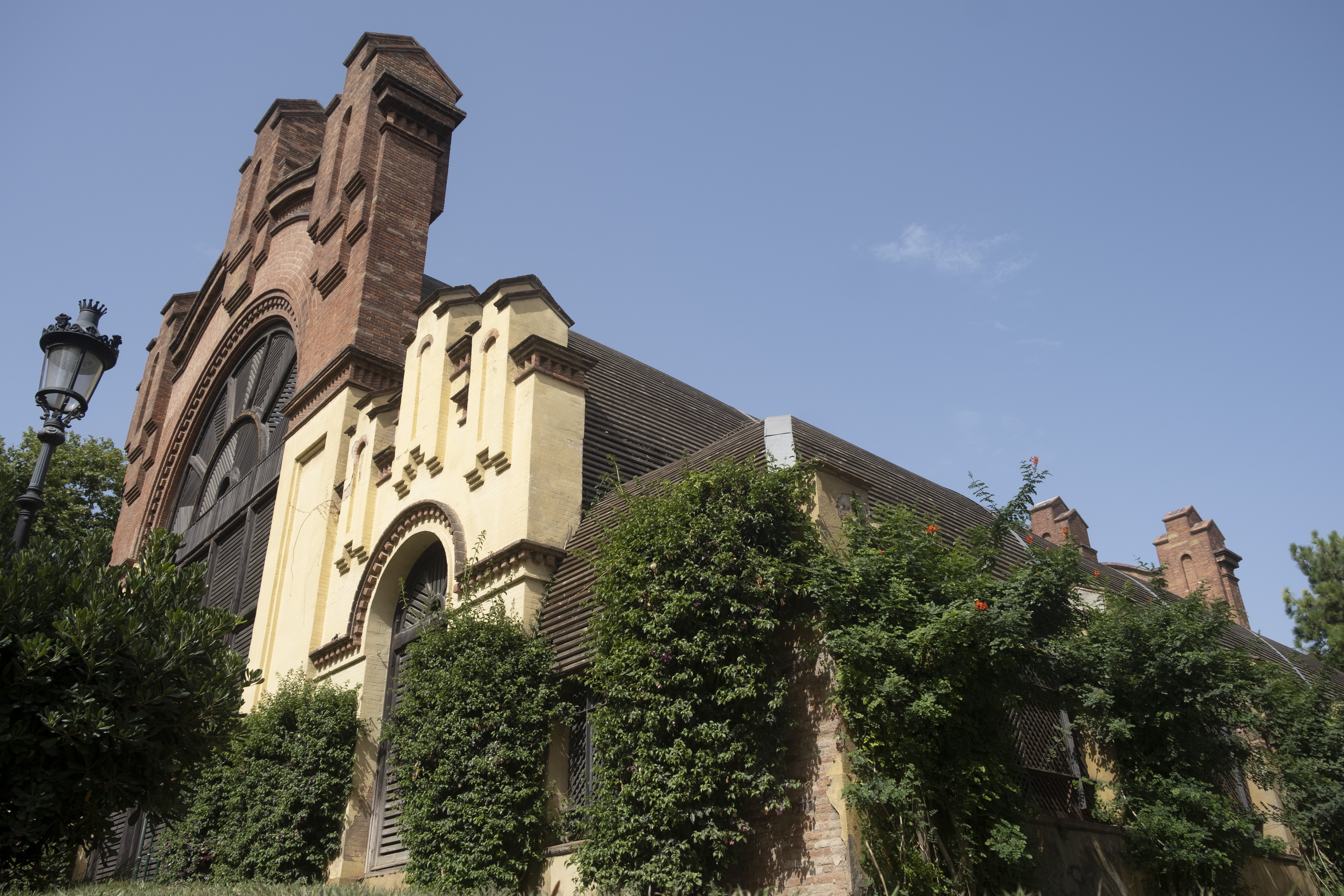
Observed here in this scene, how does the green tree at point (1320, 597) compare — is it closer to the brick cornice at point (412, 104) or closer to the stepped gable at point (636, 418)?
the stepped gable at point (636, 418)

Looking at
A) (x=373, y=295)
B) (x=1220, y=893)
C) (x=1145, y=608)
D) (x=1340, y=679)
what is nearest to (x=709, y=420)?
(x=373, y=295)

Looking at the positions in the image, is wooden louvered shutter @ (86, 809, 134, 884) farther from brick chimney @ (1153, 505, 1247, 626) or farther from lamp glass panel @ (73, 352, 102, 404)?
brick chimney @ (1153, 505, 1247, 626)

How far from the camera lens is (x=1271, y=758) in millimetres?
10953

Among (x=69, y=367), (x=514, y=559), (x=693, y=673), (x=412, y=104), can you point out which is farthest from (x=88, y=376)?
(x=412, y=104)

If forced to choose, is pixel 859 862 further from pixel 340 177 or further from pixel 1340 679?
pixel 340 177

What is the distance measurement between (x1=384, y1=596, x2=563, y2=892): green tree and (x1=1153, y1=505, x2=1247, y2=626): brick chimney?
23.4m

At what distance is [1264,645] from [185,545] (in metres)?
22.4

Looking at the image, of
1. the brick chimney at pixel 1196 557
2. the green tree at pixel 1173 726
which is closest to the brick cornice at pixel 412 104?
the green tree at pixel 1173 726

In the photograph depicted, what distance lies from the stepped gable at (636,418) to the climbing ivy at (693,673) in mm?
1679

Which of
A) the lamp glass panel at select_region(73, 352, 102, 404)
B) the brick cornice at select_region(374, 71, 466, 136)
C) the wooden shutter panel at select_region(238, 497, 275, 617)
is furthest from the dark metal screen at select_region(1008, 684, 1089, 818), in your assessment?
the brick cornice at select_region(374, 71, 466, 136)

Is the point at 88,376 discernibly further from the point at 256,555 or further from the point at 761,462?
the point at 256,555

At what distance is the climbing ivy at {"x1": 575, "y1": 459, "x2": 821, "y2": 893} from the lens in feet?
26.2

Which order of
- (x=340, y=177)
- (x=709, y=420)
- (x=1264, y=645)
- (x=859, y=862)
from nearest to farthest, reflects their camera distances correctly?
(x=859, y=862)
(x=709, y=420)
(x=1264, y=645)
(x=340, y=177)

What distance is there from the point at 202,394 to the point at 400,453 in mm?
13197
